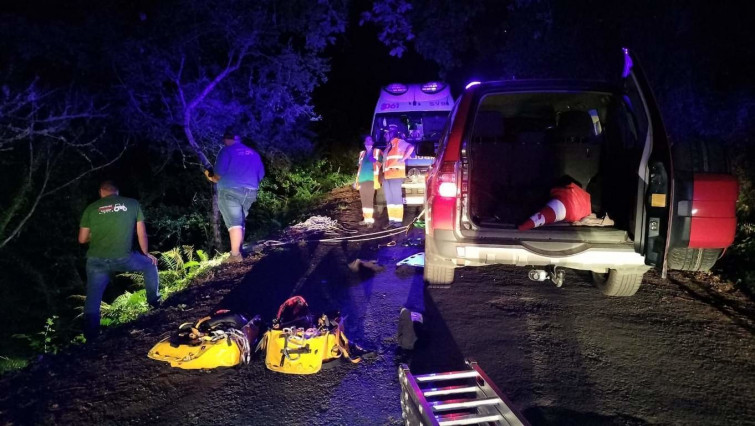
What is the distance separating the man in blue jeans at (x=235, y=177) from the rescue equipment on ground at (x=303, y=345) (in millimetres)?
3015

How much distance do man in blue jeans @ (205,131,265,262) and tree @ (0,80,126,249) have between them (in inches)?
136

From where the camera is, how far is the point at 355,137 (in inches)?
742

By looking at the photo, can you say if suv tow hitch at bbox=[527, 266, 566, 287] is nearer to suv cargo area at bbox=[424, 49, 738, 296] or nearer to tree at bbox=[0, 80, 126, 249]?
suv cargo area at bbox=[424, 49, 738, 296]

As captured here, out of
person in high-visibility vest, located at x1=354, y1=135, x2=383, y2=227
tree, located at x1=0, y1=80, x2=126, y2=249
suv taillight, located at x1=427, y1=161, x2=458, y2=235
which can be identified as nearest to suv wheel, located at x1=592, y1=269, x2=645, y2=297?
suv taillight, located at x1=427, y1=161, x2=458, y2=235

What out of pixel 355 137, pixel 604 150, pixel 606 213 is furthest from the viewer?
pixel 355 137

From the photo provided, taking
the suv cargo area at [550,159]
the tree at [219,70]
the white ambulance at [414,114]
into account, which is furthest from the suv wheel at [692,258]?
the tree at [219,70]

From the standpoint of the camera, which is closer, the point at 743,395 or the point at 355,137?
the point at 743,395

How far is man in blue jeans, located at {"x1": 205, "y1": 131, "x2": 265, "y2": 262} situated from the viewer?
639cm

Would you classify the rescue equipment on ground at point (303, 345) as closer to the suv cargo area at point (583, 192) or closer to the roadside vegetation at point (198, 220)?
the suv cargo area at point (583, 192)

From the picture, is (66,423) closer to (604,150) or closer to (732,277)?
(604,150)

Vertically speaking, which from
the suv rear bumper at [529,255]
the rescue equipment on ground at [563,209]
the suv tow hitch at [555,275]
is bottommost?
the suv tow hitch at [555,275]

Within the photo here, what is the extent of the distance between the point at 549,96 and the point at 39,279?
37.8ft

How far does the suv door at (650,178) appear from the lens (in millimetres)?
3551

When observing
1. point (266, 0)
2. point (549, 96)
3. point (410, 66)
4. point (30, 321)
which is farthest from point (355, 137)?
point (549, 96)
